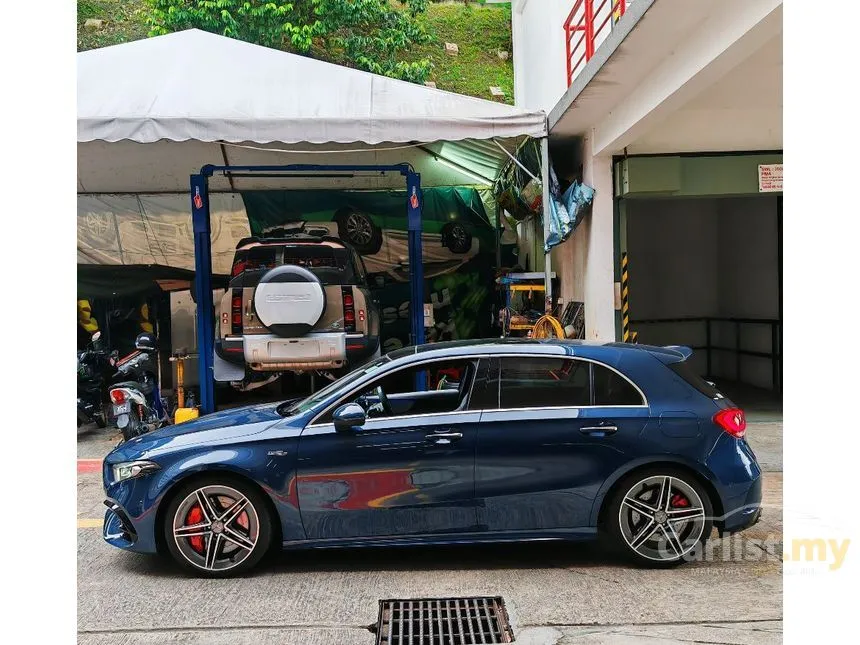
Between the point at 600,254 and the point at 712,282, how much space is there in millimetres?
5342

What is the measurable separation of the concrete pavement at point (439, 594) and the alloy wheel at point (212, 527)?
6.1 inches

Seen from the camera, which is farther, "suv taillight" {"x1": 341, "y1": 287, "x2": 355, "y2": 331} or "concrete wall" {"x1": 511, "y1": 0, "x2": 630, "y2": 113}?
"concrete wall" {"x1": 511, "y1": 0, "x2": 630, "y2": 113}

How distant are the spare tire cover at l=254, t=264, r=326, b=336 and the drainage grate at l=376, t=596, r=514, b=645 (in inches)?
186

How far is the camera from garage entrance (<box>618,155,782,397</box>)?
12.6 metres

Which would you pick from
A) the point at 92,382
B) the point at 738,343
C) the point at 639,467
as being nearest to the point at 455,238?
the point at 738,343

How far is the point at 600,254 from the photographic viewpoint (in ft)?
33.2

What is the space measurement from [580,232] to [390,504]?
6.91 m

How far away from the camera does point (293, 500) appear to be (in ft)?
15.9

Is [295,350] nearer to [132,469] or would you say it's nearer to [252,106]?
[252,106]

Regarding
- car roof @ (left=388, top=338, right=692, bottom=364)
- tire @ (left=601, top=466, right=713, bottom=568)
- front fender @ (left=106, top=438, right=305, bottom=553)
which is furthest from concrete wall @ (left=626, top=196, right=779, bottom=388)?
front fender @ (left=106, top=438, right=305, bottom=553)

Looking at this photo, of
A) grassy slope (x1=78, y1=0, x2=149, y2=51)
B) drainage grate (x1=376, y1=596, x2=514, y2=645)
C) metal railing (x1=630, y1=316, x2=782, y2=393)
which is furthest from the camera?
grassy slope (x1=78, y1=0, x2=149, y2=51)

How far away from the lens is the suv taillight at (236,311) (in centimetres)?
922

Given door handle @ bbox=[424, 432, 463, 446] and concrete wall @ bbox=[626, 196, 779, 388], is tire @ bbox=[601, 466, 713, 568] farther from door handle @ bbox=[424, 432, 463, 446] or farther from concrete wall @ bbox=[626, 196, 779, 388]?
concrete wall @ bbox=[626, 196, 779, 388]

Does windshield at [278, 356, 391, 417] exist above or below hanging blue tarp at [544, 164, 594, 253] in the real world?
below
